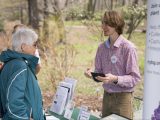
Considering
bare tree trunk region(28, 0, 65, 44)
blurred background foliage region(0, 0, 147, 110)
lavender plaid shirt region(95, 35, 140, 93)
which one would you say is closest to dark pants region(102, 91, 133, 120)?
lavender plaid shirt region(95, 35, 140, 93)

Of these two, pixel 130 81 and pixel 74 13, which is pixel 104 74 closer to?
pixel 130 81

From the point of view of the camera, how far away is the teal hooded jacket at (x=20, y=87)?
3.30 m

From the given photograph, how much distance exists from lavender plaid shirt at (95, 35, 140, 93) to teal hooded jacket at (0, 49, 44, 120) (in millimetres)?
837

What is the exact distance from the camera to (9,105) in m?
3.31

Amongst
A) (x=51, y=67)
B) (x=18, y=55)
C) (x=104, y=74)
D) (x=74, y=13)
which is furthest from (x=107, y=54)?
(x=74, y=13)

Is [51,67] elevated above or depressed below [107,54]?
below

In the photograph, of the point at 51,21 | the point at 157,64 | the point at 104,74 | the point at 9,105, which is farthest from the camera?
the point at 51,21

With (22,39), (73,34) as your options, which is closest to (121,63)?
(22,39)

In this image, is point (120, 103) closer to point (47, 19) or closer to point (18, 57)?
point (18, 57)

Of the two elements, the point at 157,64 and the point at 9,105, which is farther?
the point at 9,105

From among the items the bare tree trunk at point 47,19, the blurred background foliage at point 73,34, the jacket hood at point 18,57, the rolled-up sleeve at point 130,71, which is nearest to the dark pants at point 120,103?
the rolled-up sleeve at point 130,71

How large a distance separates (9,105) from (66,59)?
16.4ft

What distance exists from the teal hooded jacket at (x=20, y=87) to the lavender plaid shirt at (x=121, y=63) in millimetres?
837

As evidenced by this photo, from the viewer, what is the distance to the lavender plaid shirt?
12.8 ft
